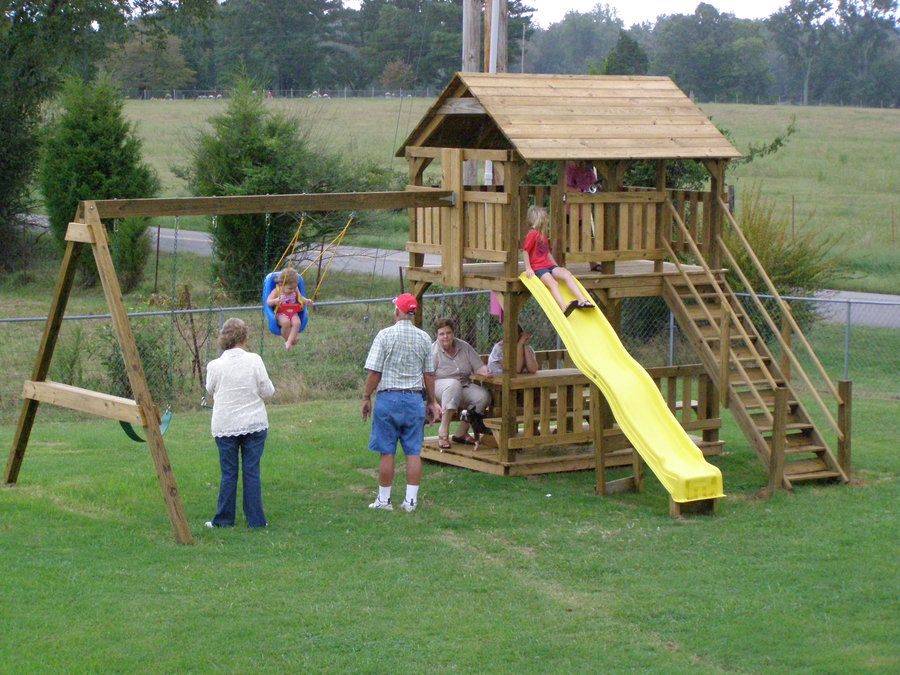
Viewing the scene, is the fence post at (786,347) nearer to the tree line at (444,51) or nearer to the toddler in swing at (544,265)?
the toddler in swing at (544,265)

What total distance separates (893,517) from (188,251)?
2721cm

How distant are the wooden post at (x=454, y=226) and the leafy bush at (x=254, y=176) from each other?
1343cm

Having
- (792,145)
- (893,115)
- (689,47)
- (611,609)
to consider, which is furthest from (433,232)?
(689,47)

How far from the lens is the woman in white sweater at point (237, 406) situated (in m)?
9.70

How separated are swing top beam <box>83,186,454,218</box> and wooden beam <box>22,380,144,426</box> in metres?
1.54

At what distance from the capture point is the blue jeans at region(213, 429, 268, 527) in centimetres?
981

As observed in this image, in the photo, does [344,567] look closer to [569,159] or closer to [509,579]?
[509,579]

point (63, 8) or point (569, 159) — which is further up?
point (63, 8)

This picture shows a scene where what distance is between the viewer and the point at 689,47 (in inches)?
3339

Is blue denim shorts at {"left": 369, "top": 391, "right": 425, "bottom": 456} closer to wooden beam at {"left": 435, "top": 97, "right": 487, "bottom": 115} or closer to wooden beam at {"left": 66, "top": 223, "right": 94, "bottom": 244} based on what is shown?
wooden beam at {"left": 66, "top": 223, "right": 94, "bottom": 244}

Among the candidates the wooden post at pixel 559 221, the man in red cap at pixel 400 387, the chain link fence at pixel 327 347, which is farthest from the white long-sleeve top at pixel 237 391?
the chain link fence at pixel 327 347

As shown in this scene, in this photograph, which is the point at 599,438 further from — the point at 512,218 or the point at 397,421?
the point at 512,218

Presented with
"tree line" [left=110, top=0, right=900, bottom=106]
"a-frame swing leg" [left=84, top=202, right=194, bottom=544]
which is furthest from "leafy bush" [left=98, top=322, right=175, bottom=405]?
"tree line" [left=110, top=0, right=900, bottom=106]

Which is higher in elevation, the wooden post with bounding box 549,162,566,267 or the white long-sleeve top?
the wooden post with bounding box 549,162,566,267
